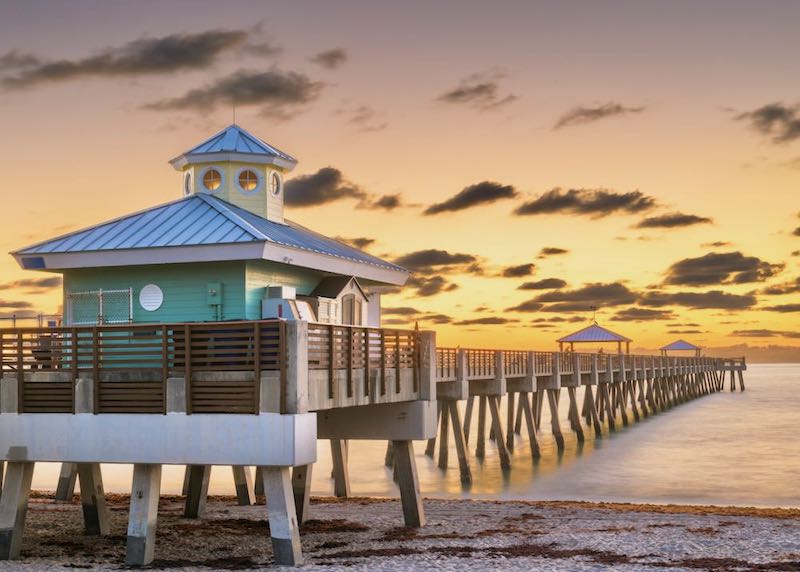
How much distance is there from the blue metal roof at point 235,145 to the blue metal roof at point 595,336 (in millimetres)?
51913

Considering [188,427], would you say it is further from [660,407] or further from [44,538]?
[660,407]

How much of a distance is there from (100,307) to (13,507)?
16.8ft

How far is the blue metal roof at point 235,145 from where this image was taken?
2405cm

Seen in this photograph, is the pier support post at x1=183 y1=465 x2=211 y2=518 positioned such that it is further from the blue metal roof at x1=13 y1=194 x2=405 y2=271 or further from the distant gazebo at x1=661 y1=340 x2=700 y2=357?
→ the distant gazebo at x1=661 y1=340 x2=700 y2=357

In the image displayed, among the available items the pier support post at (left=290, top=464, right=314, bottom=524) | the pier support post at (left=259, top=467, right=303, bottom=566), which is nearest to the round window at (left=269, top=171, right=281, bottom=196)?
the pier support post at (left=290, top=464, right=314, bottom=524)

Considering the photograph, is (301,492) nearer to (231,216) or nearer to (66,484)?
(231,216)

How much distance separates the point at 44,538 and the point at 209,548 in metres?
3.55

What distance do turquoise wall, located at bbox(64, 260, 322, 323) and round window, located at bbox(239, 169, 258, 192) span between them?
3.60 m

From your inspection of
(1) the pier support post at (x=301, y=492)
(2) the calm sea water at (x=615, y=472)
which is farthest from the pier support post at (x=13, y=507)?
(2) the calm sea water at (x=615, y=472)

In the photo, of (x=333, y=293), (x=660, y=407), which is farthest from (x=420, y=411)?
(x=660, y=407)

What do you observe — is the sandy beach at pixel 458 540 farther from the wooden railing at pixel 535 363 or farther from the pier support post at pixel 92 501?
the wooden railing at pixel 535 363

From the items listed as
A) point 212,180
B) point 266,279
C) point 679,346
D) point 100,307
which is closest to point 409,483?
point 266,279

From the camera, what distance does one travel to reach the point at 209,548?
18719 mm

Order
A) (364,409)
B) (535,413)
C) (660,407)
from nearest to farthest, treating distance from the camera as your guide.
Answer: (364,409)
(535,413)
(660,407)
